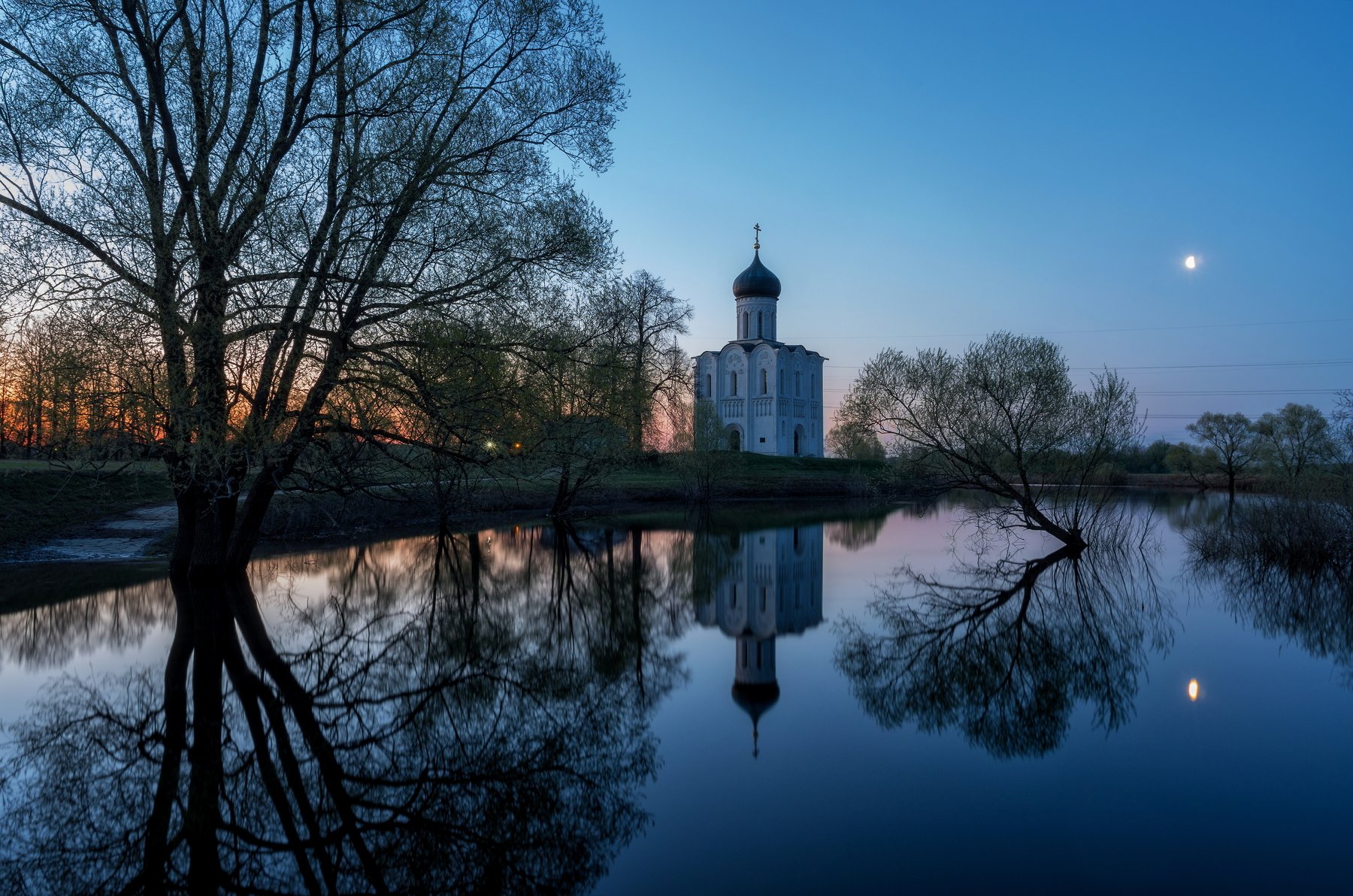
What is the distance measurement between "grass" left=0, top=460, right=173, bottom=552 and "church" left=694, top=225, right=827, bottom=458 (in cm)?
4360

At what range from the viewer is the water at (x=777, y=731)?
4938 mm

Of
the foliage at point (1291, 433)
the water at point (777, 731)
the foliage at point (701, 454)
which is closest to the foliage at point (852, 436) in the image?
the water at point (777, 731)

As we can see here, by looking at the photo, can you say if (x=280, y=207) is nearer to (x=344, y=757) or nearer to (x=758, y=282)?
(x=344, y=757)

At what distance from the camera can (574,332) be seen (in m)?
15.0

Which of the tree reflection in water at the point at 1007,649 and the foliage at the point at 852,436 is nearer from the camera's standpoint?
the tree reflection in water at the point at 1007,649

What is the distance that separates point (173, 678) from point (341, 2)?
887cm

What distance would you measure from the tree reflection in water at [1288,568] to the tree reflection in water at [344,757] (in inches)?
349

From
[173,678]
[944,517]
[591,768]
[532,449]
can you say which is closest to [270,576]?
[532,449]

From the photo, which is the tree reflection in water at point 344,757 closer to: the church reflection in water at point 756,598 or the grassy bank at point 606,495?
the church reflection in water at point 756,598

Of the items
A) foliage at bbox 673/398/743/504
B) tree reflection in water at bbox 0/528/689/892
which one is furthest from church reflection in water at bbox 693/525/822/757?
foliage at bbox 673/398/743/504

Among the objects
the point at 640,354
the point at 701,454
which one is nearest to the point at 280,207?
the point at 640,354

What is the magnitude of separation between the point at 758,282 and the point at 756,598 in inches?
1992

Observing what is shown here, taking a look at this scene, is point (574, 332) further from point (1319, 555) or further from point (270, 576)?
point (1319, 555)

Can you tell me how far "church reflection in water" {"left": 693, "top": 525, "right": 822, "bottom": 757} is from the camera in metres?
9.05
